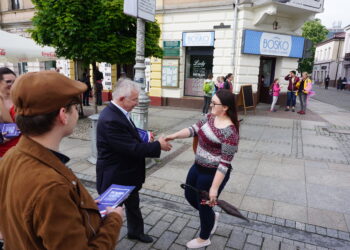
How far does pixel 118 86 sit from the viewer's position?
2621mm

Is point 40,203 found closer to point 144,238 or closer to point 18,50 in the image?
point 144,238

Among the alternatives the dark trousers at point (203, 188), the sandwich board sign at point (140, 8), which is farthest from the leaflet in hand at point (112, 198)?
the sandwich board sign at point (140, 8)

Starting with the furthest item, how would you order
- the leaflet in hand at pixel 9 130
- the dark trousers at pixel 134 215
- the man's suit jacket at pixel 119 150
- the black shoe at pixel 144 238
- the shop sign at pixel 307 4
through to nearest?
the shop sign at pixel 307 4 < the black shoe at pixel 144 238 < the dark trousers at pixel 134 215 < the leaflet in hand at pixel 9 130 < the man's suit jacket at pixel 119 150

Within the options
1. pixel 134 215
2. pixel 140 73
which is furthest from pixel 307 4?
pixel 134 215

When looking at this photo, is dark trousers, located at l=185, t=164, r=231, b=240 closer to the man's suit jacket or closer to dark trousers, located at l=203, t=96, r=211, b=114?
the man's suit jacket

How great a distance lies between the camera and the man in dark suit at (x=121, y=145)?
2.46 meters

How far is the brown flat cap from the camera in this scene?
115 cm

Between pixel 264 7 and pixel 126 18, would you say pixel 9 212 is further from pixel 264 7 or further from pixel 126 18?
pixel 264 7

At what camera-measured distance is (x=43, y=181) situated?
3.56ft

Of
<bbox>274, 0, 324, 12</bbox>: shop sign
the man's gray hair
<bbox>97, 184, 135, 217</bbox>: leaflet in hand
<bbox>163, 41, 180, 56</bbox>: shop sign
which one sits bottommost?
<bbox>97, 184, 135, 217</bbox>: leaflet in hand

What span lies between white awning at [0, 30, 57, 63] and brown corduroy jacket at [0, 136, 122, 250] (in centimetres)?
670

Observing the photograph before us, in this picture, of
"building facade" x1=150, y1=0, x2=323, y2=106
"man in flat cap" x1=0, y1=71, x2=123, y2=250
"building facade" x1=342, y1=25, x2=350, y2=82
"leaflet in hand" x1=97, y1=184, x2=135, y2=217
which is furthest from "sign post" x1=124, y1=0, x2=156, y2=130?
"building facade" x1=342, y1=25, x2=350, y2=82

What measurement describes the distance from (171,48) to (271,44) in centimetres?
462

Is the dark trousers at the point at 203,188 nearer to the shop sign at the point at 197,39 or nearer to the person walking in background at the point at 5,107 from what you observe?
the person walking in background at the point at 5,107
